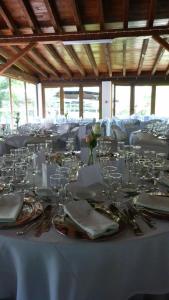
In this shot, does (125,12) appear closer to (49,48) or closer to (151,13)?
(151,13)

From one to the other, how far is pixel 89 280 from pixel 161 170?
1.37m

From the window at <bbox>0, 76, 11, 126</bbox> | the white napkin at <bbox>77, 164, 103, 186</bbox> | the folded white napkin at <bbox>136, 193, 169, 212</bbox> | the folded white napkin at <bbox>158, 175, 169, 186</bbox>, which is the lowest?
the folded white napkin at <bbox>136, 193, 169, 212</bbox>

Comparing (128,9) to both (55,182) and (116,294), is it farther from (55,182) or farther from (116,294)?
(116,294)

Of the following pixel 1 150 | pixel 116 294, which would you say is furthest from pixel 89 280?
pixel 1 150

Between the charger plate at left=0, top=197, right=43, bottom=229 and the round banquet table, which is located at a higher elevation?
the charger plate at left=0, top=197, right=43, bottom=229

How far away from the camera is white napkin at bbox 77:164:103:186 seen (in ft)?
6.31

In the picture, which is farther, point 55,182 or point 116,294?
Answer: point 55,182

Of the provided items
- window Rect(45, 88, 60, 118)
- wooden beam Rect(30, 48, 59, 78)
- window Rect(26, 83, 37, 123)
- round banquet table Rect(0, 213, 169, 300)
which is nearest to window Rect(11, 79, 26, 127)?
window Rect(26, 83, 37, 123)

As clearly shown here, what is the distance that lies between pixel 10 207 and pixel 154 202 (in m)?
0.89

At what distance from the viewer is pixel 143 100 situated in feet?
45.9

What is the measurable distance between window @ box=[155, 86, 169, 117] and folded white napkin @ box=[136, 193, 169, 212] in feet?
41.5

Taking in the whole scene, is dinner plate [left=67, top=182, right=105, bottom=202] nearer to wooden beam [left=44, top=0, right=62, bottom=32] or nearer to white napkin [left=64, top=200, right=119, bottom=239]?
white napkin [left=64, top=200, right=119, bottom=239]

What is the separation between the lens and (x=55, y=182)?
1795mm

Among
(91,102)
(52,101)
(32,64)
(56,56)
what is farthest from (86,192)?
(52,101)
